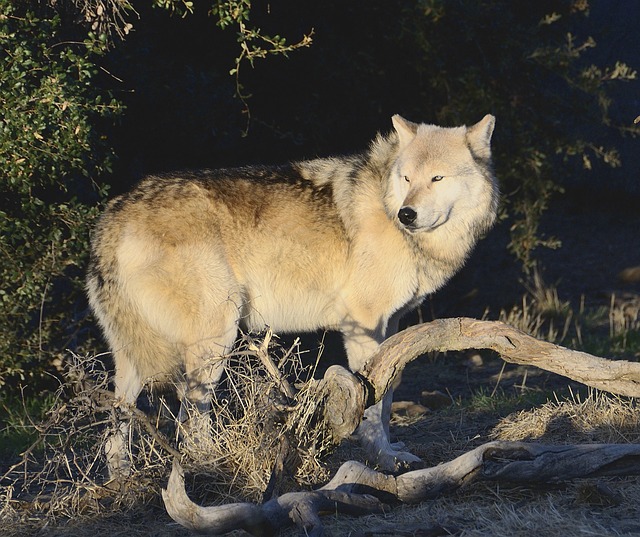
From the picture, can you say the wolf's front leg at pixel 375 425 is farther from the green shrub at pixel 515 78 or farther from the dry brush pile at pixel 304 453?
the green shrub at pixel 515 78

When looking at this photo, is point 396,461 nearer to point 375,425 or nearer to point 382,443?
point 382,443

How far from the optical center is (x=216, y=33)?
24.1 feet

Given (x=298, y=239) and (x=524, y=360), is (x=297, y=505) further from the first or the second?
(x=298, y=239)

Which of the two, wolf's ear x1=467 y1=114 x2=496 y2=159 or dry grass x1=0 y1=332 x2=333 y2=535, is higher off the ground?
wolf's ear x1=467 y1=114 x2=496 y2=159

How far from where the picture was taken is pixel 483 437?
5.31 m

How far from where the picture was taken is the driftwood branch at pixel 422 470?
3555mm

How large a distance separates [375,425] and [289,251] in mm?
1213

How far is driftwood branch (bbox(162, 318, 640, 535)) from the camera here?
11.7ft

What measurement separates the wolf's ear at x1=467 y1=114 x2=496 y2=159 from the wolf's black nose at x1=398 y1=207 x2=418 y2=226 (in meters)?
0.73

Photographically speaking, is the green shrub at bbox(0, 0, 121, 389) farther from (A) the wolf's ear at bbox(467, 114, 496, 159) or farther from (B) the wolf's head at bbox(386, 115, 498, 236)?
(A) the wolf's ear at bbox(467, 114, 496, 159)

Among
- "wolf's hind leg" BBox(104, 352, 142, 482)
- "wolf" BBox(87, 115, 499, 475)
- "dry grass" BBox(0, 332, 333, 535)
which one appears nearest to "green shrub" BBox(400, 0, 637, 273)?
"wolf" BBox(87, 115, 499, 475)

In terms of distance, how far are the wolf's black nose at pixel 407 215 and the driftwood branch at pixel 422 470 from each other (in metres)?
0.86

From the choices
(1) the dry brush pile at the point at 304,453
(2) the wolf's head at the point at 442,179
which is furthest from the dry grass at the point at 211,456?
(2) the wolf's head at the point at 442,179

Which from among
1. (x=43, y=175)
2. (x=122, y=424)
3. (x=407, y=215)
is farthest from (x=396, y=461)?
(x=43, y=175)
